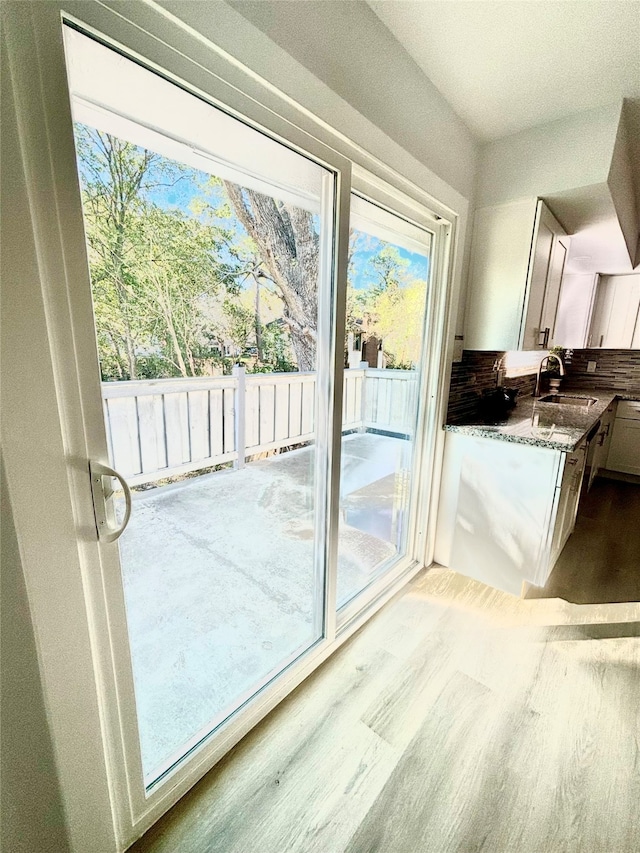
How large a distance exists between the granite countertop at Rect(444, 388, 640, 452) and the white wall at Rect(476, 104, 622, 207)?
3.93 feet

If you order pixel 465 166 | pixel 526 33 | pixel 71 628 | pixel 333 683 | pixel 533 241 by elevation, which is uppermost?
pixel 526 33

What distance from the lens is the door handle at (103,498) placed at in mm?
802

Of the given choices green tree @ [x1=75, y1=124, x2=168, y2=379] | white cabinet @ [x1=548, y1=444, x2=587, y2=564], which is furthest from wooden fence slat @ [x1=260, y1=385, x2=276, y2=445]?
white cabinet @ [x1=548, y1=444, x2=587, y2=564]

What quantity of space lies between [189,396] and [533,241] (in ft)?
7.97

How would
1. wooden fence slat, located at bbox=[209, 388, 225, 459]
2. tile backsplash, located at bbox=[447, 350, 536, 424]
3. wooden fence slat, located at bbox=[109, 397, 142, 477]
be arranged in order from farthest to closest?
wooden fence slat, located at bbox=[209, 388, 225, 459], wooden fence slat, located at bbox=[109, 397, 142, 477], tile backsplash, located at bbox=[447, 350, 536, 424]

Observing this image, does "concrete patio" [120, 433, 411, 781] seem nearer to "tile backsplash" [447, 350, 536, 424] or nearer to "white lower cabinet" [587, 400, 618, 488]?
"tile backsplash" [447, 350, 536, 424]

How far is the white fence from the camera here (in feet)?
7.54

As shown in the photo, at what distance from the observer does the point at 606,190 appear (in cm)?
177

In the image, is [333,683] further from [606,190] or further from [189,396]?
[606,190]

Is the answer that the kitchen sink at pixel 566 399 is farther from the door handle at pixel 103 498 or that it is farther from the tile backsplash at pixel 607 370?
the door handle at pixel 103 498

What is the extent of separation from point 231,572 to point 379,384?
1.45 meters

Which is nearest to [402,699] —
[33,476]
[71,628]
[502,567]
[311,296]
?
[502,567]

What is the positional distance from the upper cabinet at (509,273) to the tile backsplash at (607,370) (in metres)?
2.52

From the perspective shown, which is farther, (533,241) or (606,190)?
(533,241)
